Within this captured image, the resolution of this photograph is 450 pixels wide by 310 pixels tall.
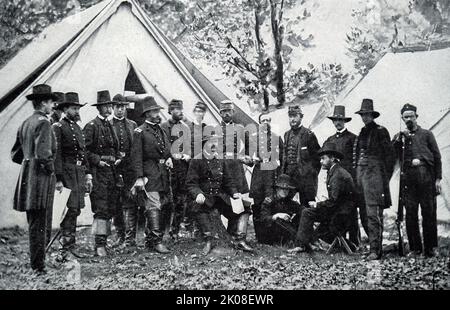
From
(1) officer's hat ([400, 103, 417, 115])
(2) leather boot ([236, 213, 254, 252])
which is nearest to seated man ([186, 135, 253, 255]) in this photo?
(2) leather boot ([236, 213, 254, 252])

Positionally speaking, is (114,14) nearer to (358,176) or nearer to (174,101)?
(174,101)

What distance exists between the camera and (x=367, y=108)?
22.4 feet

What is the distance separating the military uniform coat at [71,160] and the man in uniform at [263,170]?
2.04m

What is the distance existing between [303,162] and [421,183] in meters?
1.39

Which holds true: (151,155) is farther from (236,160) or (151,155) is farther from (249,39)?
(249,39)

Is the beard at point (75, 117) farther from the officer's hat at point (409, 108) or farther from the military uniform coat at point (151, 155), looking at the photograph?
the officer's hat at point (409, 108)

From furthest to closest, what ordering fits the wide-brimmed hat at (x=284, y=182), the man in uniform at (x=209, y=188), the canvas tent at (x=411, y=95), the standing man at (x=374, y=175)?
the canvas tent at (x=411, y=95) → the wide-brimmed hat at (x=284, y=182) → the man in uniform at (x=209, y=188) → the standing man at (x=374, y=175)

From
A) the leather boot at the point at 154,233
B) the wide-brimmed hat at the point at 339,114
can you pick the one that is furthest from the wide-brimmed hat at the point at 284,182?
the leather boot at the point at 154,233

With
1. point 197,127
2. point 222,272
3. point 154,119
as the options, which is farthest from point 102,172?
point 222,272

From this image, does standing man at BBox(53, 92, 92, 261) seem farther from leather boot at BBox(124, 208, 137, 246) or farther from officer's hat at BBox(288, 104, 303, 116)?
officer's hat at BBox(288, 104, 303, 116)

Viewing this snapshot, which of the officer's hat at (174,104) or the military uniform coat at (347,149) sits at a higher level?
the officer's hat at (174,104)

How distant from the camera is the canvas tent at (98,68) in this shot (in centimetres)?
675
